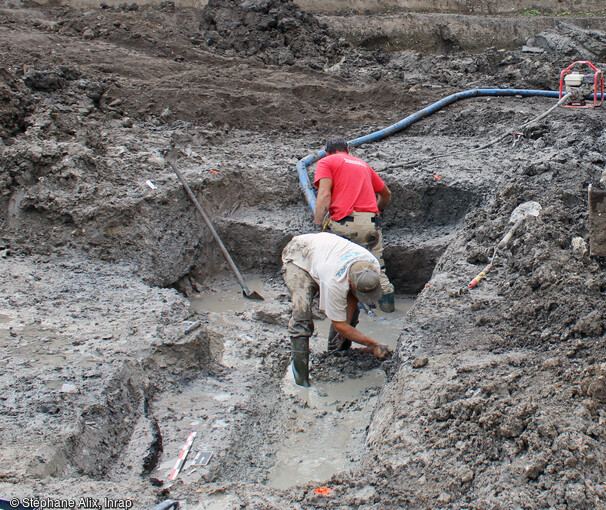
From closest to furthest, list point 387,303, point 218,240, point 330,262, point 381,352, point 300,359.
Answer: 1. point 330,262
2. point 381,352
3. point 300,359
4. point 387,303
5. point 218,240

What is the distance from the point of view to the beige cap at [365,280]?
4359 millimetres

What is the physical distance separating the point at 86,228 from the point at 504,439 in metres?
4.66

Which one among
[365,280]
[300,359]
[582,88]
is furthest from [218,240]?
[582,88]

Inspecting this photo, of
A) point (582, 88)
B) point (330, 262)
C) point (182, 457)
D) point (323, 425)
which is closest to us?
point (182, 457)

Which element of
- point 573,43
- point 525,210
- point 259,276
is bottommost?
point 259,276

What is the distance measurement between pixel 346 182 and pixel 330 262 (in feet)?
6.19

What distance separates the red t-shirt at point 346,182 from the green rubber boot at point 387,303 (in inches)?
37.0

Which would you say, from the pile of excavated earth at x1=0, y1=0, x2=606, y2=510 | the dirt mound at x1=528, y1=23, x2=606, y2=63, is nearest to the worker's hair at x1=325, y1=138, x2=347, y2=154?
the pile of excavated earth at x1=0, y1=0, x2=606, y2=510

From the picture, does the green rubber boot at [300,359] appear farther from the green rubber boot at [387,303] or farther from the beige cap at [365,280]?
the green rubber boot at [387,303]

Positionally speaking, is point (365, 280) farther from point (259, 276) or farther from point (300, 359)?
point (259, 276)

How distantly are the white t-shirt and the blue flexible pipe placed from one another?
7.93 ft

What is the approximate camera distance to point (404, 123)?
29.6ft

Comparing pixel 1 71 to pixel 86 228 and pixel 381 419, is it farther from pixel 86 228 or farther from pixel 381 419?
pixel 381 419

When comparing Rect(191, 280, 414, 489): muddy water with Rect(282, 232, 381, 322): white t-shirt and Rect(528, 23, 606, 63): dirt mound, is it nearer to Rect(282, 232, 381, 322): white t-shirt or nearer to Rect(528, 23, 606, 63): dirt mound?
Rect(282, 232, 381, 322): white t-shirt
